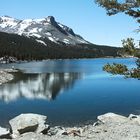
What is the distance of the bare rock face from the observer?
76.9ft

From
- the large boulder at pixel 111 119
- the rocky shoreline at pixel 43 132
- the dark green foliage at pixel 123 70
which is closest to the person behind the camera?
the dark green foliage at pixel 123 70

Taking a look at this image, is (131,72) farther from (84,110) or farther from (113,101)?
(113,101)

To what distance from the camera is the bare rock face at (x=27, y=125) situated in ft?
76.9

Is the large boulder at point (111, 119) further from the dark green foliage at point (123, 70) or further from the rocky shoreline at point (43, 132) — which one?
the dark green foliage at point (123, 70)

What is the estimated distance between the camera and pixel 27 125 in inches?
923

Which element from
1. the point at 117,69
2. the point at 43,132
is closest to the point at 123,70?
the point at 117,69

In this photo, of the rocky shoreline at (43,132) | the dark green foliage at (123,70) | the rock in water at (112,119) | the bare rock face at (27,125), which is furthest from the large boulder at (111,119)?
the dark green foliage at (123,70)

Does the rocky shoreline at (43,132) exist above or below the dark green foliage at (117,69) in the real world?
below

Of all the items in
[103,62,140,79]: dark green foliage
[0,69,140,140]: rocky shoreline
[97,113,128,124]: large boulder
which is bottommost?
[97,113,128,124]: large boulder

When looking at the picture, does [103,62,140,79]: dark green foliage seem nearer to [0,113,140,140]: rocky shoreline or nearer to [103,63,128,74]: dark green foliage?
[103,63,128,74]: dark green foliage

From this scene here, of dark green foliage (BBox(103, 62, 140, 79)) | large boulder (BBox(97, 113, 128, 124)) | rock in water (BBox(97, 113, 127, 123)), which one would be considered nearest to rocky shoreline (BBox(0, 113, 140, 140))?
dark green foliage (BBox(103, 62, 140, 79))

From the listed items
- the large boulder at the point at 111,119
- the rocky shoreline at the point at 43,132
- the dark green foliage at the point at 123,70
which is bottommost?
the large boulder at the point at 111,119

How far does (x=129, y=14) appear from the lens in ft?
66.3

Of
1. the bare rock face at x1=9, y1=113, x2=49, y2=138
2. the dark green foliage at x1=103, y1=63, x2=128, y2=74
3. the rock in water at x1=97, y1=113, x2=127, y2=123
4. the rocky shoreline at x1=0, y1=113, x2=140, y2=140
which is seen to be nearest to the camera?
the dark green foliage at x1=103, y1=63, x2=128, y2=74
